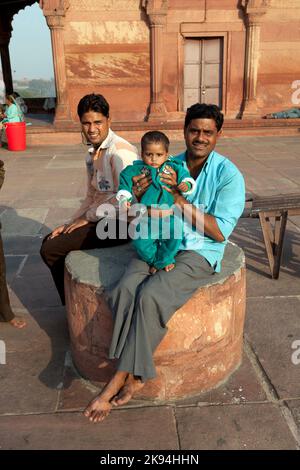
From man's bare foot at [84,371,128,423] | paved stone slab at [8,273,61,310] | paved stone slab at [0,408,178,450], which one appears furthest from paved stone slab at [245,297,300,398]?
paved stone slab at [8,273,61,310]

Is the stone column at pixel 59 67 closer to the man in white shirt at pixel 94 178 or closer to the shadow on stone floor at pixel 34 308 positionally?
the shadow on stone floor at pixel 34 308

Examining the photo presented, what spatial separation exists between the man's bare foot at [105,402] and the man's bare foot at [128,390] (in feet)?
0.10

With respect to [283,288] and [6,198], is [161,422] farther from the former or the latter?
[6,198]

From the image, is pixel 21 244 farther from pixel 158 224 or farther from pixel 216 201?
pixel 216 201

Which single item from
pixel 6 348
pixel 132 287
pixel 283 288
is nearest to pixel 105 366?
pixel 132 287

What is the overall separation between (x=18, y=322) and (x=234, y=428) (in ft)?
6.57

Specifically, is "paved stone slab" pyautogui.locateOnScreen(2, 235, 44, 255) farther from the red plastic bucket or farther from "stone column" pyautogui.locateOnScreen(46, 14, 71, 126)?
"stone column" pyautogui.locateOnScreen(46, 14, 71, 126)

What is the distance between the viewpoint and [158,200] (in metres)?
2.57

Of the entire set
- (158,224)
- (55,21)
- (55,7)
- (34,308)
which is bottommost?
(34,308)

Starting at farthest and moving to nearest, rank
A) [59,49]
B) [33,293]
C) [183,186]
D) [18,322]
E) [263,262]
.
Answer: [59,49] → [263,262] → [33,293] → [18,322] → [183,186]

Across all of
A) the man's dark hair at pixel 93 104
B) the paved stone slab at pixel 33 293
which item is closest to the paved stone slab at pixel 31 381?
the paved stone slab at pixel 33 293

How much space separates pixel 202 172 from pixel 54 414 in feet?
5.82

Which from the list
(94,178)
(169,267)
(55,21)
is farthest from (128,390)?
(55,21)

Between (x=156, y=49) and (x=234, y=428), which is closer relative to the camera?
(x=234, y=428)
